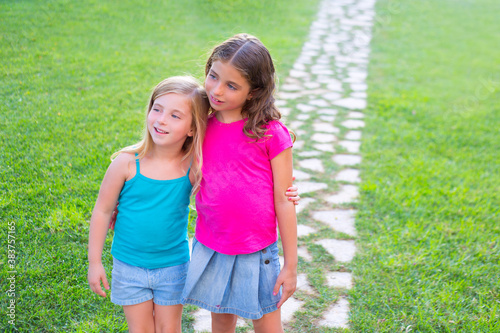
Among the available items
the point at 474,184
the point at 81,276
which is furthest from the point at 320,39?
the point at 81,276

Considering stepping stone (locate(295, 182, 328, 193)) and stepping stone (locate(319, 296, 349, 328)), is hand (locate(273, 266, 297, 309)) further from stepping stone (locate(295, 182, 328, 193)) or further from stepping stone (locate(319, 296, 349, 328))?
stepping stone (locate(295, 182, 328, 193))

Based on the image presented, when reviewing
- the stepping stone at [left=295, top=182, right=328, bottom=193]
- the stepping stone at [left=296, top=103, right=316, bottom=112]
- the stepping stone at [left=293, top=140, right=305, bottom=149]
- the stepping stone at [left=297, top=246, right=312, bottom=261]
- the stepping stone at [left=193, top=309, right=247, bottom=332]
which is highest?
the stepping stone at [left=296, top=103, right=316, bottom=112]

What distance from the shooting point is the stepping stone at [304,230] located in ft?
10.3

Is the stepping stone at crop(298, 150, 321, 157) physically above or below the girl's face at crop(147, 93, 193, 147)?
below

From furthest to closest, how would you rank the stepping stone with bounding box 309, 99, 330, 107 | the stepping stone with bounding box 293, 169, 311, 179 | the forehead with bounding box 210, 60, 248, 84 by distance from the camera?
the stepping stone with bounding box 309, 99, 330, 107 → the stepping stone with bounding box 293, 169, 311, 179 → the forehead with bounding box 210, 60, 248, 84

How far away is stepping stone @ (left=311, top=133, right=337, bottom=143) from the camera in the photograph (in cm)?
468

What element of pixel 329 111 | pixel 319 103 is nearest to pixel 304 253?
pixel 329 111

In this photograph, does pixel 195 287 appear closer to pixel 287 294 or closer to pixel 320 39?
pixel 287 294

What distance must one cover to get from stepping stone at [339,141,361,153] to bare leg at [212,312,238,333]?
2.91 meters

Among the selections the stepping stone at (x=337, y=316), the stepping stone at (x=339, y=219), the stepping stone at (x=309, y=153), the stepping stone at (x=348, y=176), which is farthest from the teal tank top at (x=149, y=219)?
the stepping stone at (x=309, y=153)

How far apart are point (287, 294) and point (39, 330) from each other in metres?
1.20

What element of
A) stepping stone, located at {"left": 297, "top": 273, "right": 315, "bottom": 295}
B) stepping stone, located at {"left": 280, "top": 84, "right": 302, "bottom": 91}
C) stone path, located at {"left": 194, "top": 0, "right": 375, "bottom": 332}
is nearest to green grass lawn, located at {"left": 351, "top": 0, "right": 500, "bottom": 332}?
stone path, located at {"left": 194, "top": 0, "right": 375, "bottom": 332}

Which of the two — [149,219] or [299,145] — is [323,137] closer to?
[299,145]

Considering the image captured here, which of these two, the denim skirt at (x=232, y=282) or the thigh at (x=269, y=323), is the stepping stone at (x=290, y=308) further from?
the denim skirt at (x=232, y=282)
